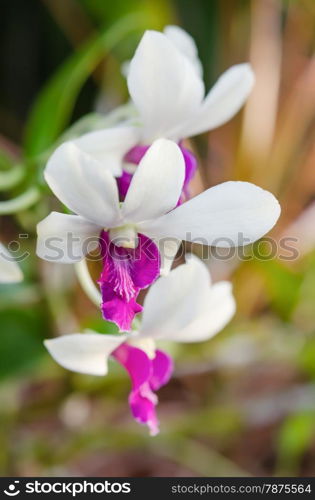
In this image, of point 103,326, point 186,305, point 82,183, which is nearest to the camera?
point 82,183

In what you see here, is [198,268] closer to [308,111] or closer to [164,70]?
[164,70]

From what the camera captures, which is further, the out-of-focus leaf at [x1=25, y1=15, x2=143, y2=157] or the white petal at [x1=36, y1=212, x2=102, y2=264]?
the out-of-focus leaf at [x1=25, y1=15, x2=143, y2=157]

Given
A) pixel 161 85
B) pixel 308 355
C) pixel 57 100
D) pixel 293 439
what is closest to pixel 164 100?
pixel 161 85

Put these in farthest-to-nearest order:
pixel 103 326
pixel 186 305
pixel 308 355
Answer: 1. pixel 308 355
2. pixel 103 326
3. pixel 186 305

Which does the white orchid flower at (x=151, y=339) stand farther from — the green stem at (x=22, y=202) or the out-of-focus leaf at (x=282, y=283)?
the out-of-focus leaf at (x=282, y=283)

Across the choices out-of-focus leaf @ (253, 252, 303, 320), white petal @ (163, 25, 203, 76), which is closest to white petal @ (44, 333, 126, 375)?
white petal @ (163, 25, 203, 76)

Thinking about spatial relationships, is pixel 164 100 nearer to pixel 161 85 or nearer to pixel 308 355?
pixel 161 85

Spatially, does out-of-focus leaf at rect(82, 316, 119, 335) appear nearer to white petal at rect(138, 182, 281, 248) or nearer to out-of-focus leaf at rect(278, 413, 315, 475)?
white petal at rect(138, 182, 281, 248)
